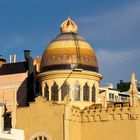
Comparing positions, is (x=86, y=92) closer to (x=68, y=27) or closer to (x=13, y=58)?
(x=68, y=27)

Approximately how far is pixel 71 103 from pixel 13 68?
51.9ft

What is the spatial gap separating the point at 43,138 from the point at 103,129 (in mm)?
6122

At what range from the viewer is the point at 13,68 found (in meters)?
75.8

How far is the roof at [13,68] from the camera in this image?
74.5 meters

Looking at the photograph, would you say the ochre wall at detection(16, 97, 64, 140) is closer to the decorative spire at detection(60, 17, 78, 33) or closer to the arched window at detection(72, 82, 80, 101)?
the arched window at detection(72, 82, 80, 101)

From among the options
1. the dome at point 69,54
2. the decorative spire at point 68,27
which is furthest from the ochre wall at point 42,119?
the decorative spire at point 68,27

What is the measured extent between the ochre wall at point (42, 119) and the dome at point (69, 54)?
6071mm

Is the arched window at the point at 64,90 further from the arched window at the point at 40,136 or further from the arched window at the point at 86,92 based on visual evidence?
the arched window at the point at 40,136

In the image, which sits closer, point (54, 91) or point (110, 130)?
point (110, 130)

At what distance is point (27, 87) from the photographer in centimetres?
7244

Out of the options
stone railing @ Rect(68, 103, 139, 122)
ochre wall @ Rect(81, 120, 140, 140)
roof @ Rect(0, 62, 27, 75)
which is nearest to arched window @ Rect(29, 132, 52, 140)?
stone railing @ Rect(68, 103, 139, 122)

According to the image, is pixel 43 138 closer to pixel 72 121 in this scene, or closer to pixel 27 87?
pixel 72 121

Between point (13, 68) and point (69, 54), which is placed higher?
point (69, 54)

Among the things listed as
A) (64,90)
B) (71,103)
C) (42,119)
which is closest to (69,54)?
(64,90)
